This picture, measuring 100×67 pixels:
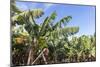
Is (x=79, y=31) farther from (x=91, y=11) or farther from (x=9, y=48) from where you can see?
(x=9, y=48)

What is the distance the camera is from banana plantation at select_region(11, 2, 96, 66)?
2.31m

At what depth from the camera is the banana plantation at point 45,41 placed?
2.31 meters

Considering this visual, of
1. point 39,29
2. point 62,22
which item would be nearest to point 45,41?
point 39,29

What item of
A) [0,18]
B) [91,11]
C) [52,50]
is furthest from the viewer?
[91,11]

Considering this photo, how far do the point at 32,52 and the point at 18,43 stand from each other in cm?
18

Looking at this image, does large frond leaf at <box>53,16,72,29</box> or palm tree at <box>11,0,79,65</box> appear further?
large frond leaf at <box>53,16,72,29</box>

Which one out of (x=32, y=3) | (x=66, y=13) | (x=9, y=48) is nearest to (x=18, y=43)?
(x=9, y=48)

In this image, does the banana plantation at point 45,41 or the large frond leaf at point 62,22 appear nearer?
the banana plantation at point 45,41

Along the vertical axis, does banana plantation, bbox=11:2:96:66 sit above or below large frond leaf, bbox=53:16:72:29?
below

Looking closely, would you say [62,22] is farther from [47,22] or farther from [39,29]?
[39,29]

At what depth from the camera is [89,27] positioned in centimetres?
259

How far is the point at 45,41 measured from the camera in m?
2.42

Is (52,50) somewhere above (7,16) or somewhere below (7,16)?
below

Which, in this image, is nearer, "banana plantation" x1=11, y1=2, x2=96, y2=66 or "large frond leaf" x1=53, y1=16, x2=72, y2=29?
"banana plantation" x1=11, y1=2, x2=96, y2=66
